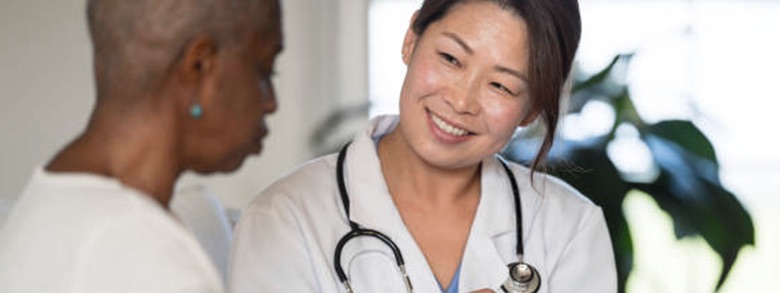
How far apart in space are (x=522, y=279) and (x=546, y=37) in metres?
0.37

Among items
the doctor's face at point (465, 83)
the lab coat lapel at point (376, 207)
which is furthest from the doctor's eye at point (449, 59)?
the lab coat lapel at point (376, 207)

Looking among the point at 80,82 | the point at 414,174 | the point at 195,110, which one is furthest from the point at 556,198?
the point at 80,82

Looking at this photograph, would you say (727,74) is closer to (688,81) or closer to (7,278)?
(688,81)

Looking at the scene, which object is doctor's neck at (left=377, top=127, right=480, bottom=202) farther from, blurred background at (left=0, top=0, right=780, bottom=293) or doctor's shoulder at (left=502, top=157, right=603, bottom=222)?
blurred background at (left=0, top=0, right=780, bottom=293)

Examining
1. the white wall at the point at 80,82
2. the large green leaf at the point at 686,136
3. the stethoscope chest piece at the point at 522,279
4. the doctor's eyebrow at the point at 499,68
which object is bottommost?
the white wall at the point at 80,82

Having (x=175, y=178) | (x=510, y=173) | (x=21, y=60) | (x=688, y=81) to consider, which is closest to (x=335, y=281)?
(x=510, y=173)

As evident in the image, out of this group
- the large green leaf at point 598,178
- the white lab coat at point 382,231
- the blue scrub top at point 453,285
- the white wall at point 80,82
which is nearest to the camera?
the white lab coat at point 382,231

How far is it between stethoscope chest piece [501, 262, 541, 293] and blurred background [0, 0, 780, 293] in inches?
28.2

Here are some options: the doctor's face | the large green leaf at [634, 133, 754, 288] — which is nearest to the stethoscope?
the doctor's face

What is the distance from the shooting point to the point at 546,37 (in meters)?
1.99

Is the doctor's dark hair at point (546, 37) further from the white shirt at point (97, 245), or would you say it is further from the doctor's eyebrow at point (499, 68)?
the white shirt at point (97, 245)

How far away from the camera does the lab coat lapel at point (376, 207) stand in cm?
203

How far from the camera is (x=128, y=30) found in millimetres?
1139

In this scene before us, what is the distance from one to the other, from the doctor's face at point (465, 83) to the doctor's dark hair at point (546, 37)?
0.04 feet
